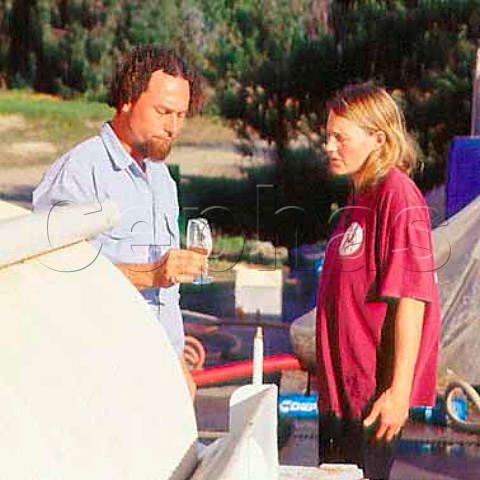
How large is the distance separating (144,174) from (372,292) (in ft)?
2.82

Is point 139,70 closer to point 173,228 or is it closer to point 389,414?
point 173,228

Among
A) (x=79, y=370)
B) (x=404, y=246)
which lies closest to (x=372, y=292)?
(x=404, y=246)

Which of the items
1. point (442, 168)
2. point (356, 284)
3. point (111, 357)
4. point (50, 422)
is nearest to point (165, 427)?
point (111, 357)

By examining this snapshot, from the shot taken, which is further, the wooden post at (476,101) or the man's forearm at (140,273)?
the wooden post at (476,101)

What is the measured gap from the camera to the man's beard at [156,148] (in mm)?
3977

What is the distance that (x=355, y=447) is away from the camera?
162 inches

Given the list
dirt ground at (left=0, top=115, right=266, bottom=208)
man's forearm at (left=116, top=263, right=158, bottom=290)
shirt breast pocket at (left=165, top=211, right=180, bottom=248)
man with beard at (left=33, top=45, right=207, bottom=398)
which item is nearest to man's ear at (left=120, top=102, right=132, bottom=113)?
man with beard at (left=33, top=45, right=207, bottom=398)

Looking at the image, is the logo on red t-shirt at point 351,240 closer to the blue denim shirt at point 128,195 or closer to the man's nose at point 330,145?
the man's nose at point 330,145

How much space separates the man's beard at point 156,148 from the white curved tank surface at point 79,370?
6.07ft

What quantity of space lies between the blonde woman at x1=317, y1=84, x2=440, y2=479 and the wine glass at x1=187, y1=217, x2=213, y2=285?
0.42 meters

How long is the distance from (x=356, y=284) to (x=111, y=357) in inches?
88.0

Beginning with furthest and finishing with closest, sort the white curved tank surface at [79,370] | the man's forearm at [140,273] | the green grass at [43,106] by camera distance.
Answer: the green grass at [43,106], the man's forearm at [140,273], the white curved tank surface at [79,370]

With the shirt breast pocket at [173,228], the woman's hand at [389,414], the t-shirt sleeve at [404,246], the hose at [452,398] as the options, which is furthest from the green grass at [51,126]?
the hose at [452,398]

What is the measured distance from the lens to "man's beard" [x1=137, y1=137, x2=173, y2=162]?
3.98 meters
